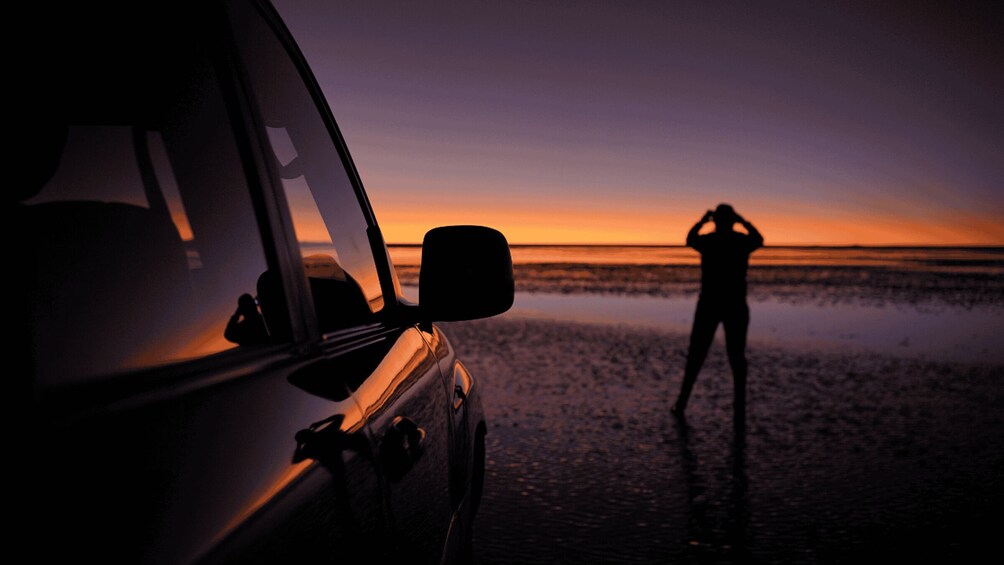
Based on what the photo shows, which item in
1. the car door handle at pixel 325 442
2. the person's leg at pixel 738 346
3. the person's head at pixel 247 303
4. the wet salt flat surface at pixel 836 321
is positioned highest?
the person's head at pixel 247 303

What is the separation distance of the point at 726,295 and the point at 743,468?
7.31 feet

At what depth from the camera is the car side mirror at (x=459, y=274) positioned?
6.73 feet

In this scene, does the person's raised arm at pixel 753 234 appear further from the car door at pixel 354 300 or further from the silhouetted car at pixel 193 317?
the silhouetted car at pixel 193 317

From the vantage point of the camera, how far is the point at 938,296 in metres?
32.5

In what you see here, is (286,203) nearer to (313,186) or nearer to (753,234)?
(313,186)

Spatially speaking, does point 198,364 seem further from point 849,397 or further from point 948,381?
point 948,381

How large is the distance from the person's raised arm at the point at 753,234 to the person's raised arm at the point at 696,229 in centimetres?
32

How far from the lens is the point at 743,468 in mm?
6480

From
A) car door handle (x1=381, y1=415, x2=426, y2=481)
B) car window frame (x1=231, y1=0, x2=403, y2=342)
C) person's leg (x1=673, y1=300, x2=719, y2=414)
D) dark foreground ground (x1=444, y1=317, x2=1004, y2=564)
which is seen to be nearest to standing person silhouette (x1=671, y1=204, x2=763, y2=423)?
person's leg (x1=673, y1=300, x2=719, y2=414)

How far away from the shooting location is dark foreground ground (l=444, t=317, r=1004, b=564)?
482 centimetres

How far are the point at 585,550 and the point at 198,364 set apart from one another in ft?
12.9

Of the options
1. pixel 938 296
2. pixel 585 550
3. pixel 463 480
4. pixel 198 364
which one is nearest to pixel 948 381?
pixel 585 550

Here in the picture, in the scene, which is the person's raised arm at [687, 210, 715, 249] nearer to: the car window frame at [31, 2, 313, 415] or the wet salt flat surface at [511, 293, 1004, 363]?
the wet salt flat surface at [511, 293, 1004, 363]

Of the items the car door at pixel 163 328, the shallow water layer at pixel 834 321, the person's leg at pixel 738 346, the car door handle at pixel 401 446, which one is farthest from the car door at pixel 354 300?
the shallow water layer at pixel 834 321
